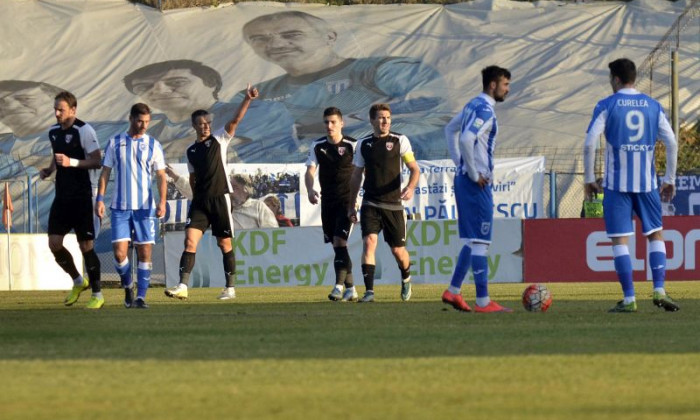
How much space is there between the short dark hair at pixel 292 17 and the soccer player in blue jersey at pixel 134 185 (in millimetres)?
31265

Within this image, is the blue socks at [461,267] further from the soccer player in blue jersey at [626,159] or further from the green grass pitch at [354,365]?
the soccer player in blue jersey at [626,159]

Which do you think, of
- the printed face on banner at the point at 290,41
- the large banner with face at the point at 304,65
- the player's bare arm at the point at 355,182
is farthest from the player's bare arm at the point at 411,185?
the printed face on banner at the point at 290,41

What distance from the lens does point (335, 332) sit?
10141 mm

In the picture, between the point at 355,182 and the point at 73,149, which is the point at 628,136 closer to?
the point at 355,182

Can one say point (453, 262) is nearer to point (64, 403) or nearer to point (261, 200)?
point (261, 200)

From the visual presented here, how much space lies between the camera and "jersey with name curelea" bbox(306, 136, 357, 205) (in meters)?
16.1

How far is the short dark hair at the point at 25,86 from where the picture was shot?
42.6 meters

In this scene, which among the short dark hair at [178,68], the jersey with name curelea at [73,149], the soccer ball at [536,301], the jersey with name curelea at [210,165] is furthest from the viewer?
the short dark hair at [178,68]

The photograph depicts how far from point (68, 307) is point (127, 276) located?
72 centimetres

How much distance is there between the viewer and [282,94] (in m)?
41.6

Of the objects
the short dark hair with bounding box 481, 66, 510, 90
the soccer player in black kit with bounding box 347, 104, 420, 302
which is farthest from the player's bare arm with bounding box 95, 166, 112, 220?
the short dark hair with bounding box 481, 66, 510, 90

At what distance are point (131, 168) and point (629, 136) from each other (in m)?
4.94

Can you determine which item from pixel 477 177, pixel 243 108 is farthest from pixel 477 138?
pixel 243 108

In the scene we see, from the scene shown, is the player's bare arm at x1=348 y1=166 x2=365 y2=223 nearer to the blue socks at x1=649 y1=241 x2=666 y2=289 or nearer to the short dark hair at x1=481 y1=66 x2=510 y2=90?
the short dark hair at x1=481 y1=66 x2=510 y2=90
